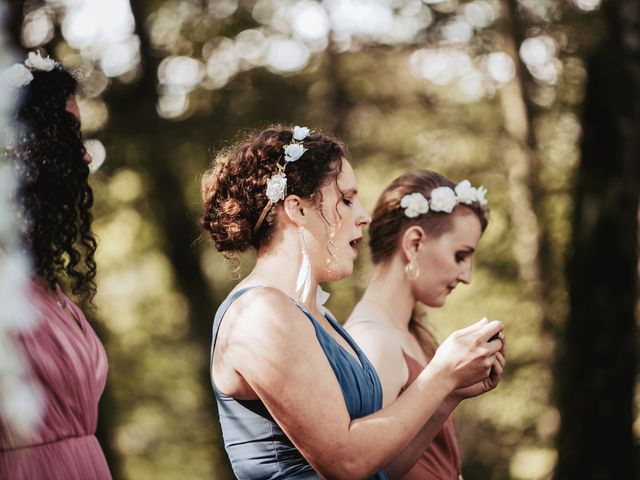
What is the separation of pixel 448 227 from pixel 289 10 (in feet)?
25.1

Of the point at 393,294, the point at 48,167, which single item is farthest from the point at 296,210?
the point at 393,294

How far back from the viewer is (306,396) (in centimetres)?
224

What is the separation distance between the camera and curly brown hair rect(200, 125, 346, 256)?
264cm

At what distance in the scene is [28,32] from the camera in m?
9.63

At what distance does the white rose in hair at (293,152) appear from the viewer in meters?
2.65

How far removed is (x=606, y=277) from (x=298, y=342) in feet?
12.7

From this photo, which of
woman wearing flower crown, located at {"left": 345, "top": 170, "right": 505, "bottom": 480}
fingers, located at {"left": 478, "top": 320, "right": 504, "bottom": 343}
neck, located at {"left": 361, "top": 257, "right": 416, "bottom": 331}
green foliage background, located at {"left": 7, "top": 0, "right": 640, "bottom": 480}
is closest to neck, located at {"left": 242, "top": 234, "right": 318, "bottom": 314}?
fingers, located at {"left": 478, "top": 320, "right": 504, "bottom": 343}

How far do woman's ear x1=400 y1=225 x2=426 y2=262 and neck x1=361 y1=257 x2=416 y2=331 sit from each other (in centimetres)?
6

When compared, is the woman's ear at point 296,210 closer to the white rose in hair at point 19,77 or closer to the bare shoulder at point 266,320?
the bare shoulder at point 266,320

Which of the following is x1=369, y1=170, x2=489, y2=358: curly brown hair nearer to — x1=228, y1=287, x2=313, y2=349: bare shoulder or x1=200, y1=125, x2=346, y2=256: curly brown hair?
x1=200, y1=125, x2=346, y2=256: curly brown hair

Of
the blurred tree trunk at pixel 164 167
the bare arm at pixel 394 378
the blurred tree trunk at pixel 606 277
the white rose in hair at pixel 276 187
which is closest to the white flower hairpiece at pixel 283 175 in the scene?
the white rose in hair at pixel 276 187

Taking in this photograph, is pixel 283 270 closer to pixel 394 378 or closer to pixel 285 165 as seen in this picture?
pixel 285 165

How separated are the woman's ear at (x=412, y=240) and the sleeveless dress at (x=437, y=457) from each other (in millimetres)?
459

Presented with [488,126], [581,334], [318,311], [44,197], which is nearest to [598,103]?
[581,334]
